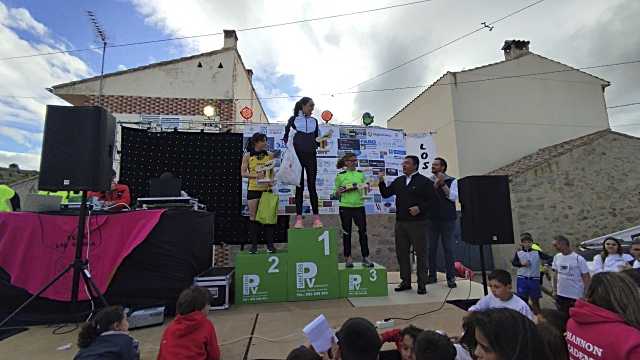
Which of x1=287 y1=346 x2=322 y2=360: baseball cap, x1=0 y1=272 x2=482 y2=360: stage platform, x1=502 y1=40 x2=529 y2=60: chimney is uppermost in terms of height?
x1=502 y1=40 x2=529 y2=60: chimney

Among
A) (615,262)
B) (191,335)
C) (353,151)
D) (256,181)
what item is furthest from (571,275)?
(191,335)

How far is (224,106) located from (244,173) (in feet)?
17.1

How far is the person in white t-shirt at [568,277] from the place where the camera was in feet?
13.1

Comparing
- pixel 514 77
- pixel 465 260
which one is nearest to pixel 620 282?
pixel 465 260

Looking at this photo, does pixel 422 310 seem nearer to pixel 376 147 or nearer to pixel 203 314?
pixel 203 314

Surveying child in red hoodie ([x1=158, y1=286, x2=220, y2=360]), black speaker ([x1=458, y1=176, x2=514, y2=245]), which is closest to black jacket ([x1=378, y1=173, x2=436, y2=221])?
black speaker ([x1=458, y1=176, x2=514, y2=245])

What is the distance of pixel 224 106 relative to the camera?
8.50 meters

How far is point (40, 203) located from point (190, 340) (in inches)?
106

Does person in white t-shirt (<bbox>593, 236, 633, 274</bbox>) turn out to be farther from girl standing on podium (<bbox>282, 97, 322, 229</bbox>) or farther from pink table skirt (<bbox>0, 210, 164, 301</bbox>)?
pink table skirt (<bbox>0, 210, 164, 301</bbox>)

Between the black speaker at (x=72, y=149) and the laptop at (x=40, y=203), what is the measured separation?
0.70 metres

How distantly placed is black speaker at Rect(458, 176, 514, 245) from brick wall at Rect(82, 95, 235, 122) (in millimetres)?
6689

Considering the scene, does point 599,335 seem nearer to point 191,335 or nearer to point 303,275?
point 191,335

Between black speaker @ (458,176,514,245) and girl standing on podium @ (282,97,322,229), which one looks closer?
black speaker @ (458,176,514,245)

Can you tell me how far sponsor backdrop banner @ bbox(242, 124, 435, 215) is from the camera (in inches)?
225
